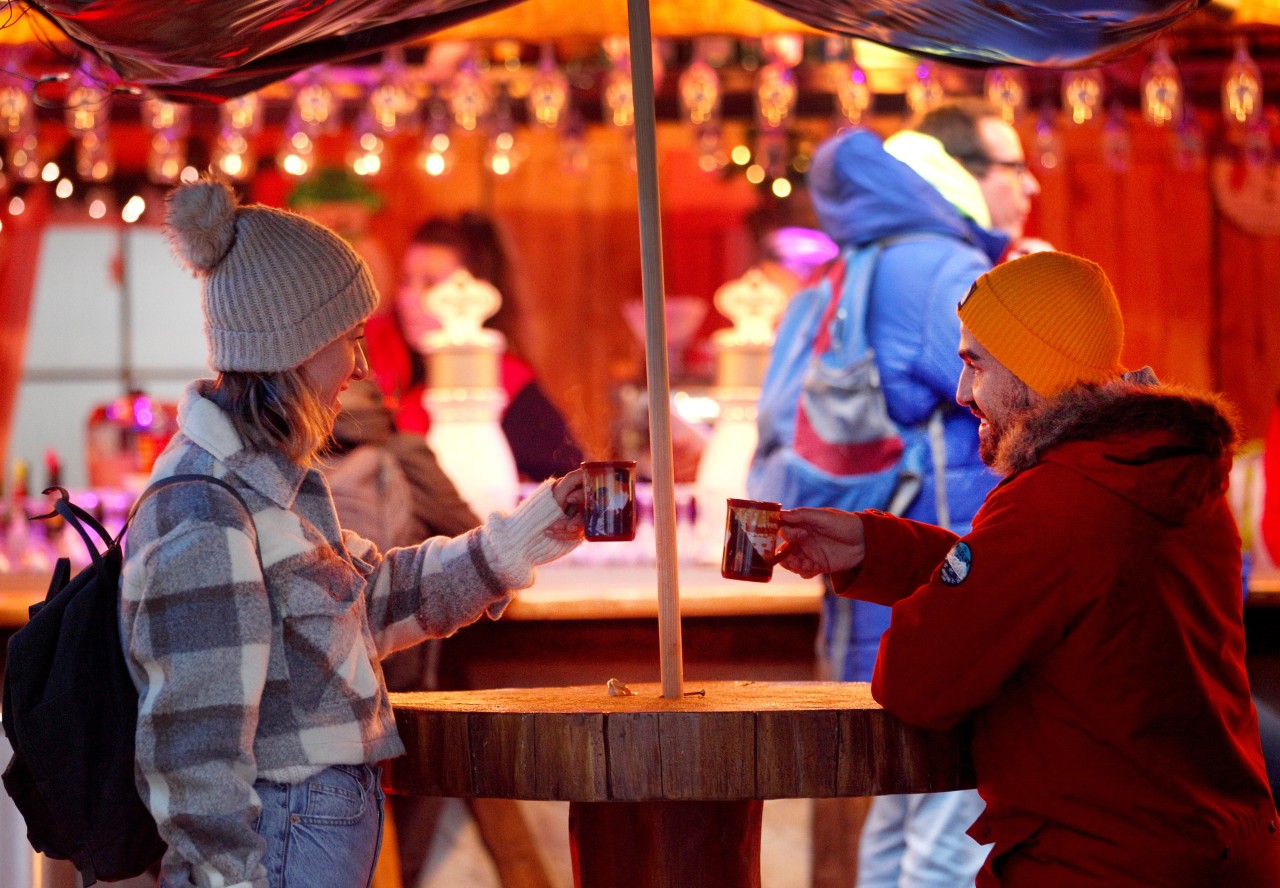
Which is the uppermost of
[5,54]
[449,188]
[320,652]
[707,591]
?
[5,54]

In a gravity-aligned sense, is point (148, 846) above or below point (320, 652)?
below

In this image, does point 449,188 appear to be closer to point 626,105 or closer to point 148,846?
point 626,105

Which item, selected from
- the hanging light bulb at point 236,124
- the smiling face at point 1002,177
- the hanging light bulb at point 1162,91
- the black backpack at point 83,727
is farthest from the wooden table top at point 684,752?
the hanging light bulb at point 1162,91

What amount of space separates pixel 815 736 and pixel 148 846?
0.79 m

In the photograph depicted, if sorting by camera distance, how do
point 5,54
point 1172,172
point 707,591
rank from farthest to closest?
point 1172,172 → point 5,54 → point 707,591

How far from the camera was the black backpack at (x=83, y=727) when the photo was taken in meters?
1.65

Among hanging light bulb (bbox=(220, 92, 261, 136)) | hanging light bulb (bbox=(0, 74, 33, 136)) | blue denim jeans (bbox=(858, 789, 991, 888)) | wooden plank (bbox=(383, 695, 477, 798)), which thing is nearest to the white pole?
wooden plank (bbox=(383, 695, 477, 798))

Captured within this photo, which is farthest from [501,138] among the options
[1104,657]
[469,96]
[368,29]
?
[1104,657]

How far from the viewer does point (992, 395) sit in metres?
1.92

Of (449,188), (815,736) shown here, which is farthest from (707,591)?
(449,188)

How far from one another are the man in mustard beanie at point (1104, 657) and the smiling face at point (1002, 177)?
1.75 m

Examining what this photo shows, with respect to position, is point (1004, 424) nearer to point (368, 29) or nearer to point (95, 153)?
point (368, 29)

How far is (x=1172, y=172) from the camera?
23.1ft

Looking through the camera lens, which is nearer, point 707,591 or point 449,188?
point 707,591
